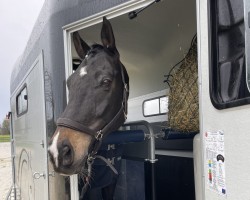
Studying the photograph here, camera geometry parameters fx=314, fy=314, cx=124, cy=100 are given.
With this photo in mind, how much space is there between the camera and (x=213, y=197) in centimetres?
141

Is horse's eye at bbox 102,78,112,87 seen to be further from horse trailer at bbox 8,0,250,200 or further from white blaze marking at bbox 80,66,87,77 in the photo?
horse trailer at bbox 8,0,250,200

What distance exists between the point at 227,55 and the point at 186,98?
1.08 metres

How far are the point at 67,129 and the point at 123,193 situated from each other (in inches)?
68.8

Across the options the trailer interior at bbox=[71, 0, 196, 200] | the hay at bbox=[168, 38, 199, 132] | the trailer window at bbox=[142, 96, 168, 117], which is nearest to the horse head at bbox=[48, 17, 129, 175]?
the hay at bbox=[168, 38, 199, 132]

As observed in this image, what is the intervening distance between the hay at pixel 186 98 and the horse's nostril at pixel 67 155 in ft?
3.23

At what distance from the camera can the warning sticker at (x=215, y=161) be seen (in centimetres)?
135

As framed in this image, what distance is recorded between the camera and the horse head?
191 cm

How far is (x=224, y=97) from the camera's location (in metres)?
1.39

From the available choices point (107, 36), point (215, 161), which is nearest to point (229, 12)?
point (215, 161)

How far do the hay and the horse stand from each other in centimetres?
45

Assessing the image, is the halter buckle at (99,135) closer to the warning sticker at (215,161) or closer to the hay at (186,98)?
the hay at (186,98)

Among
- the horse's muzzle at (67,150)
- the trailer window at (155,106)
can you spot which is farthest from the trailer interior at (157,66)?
the horse's muzzle at (67,150)

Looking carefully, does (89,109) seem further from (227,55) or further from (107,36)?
(227,55)

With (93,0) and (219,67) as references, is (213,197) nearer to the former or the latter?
(219,67)
